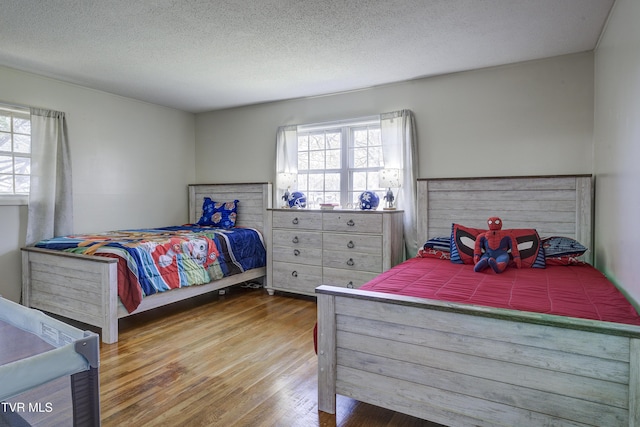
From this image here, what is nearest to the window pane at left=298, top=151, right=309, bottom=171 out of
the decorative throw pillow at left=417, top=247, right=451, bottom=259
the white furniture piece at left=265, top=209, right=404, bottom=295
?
the white furniture piece at left=265, top=209, right=404, bottom=295

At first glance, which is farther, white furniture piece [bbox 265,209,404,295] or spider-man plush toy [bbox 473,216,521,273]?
white furniture piece [bbox 265,209,404,295]

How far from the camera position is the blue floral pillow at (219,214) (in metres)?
4.68

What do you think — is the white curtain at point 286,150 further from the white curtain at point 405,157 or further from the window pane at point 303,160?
the white curtain at point 405,157

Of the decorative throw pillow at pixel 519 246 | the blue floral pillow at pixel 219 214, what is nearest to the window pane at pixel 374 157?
the decorative throw pillow at pixel 519 246

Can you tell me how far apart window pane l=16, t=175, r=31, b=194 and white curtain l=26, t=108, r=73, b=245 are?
0.27 feet

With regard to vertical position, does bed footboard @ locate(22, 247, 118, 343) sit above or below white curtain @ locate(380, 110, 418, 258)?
below

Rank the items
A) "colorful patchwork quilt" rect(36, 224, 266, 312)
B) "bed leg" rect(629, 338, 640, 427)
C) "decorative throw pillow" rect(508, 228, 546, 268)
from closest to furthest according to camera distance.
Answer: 1. "bed leg" rect(629, 338, 640, 427)
2. "decorative throw pillow" rect(508, 228, 546, 268)
3. "colorful patchwork quilt" rect(36, 224, 266, 312)

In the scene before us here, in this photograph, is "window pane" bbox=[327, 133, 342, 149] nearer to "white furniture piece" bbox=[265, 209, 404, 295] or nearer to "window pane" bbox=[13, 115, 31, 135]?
"white furniture piece" bbox=[265, 209, 404, 295]

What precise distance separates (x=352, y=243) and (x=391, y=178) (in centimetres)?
76

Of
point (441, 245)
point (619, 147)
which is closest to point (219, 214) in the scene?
point (441, 245)

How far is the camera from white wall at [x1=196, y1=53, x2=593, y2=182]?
3.10 meters

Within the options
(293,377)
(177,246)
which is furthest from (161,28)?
(293,377)

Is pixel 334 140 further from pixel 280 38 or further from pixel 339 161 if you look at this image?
pixel 280 38

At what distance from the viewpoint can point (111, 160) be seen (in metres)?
4.26
